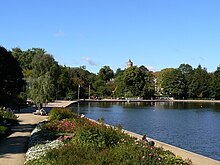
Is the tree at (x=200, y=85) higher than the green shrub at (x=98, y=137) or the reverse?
higher

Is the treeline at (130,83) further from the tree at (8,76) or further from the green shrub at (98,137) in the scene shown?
the green shrub at (98,137)

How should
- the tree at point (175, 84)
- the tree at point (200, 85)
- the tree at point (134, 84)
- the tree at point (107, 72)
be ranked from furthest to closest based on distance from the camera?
the tree at point (107, 72), the tree at point (175, 84), the tree at point (200, 85), the tree at point (134, 84)

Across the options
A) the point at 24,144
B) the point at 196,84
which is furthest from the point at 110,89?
the point at 24,144

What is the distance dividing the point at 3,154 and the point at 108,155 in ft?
17.6

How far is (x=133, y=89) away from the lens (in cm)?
10906

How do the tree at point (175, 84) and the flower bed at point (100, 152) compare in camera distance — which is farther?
the tree at point (175, 84)

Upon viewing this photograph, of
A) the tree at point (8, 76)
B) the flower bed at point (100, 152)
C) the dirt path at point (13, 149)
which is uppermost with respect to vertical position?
the tree at point (8, 76)

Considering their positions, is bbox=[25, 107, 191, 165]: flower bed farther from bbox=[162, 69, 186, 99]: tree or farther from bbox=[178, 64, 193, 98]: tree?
bbox=[178, 64, 193, 98]: tree

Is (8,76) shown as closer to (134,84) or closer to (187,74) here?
(134,84)

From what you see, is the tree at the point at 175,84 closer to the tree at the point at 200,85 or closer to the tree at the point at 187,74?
the tree at the point at 187,74

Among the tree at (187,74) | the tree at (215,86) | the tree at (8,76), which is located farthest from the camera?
the tree at (187,74)

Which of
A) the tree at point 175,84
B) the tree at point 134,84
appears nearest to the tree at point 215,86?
the tree at point 175,84

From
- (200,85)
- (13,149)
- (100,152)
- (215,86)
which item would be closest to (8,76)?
(13,149)

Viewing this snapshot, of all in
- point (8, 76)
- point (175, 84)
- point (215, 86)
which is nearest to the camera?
point (8, 76)
